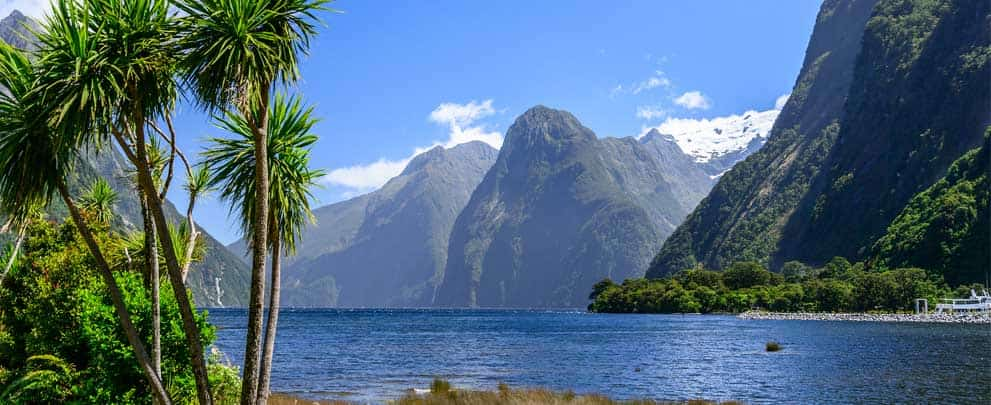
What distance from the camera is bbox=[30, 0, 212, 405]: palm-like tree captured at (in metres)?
12.7

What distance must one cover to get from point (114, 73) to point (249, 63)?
237 centimetres

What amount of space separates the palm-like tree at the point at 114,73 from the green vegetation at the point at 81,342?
14.6 ft

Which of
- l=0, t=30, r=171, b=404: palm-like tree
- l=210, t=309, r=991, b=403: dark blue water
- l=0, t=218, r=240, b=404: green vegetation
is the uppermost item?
l=0, t=30, r=171, b=404: palm-like tree

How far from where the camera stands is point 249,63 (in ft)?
42.4

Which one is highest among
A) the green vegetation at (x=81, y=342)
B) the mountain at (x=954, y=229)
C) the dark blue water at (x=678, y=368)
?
the mountain at (x=954, y=229)

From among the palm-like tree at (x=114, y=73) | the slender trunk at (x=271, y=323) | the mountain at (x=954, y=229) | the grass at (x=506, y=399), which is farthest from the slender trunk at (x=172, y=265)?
the mountain at (x=954, y=229)

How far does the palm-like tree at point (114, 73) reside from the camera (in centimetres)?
1267

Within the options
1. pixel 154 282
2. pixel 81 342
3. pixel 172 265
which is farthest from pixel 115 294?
pixel 81 342

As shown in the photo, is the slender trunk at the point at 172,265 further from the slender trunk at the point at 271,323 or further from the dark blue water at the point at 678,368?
the dark blue water at the point at 678,368

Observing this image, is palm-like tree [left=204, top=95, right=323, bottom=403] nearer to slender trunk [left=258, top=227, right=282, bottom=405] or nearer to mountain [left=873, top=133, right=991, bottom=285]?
slender trunk [left=258, top=227, right=282, bottom=405]

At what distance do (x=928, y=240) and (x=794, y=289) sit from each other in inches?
1141

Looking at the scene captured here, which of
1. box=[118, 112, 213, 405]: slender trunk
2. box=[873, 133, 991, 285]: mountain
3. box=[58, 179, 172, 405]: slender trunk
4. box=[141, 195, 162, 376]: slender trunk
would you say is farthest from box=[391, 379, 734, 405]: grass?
box=[873, 133, 991, 285]: mountain

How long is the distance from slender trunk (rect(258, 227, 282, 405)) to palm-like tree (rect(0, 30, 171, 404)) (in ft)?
5.76

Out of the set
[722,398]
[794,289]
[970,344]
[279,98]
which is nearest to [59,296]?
[279,98]
